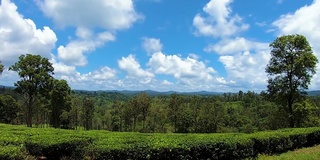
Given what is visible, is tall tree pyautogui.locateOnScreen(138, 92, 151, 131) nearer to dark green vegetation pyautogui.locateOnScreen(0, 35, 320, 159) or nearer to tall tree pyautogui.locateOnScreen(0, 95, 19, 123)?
dark green vegetation pyautogui.locateOnScreen(0, 35, 320, 159)

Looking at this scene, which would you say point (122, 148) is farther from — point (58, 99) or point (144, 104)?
point (144, 104)

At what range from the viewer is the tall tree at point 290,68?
29575 mm

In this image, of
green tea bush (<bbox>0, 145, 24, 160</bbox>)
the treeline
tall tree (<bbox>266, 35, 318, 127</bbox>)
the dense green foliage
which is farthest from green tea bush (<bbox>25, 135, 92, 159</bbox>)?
the treeline

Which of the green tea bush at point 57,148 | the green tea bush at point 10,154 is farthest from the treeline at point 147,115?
the green tea bush at point 10,154

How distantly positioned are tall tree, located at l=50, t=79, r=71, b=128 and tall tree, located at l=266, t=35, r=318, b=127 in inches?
1642

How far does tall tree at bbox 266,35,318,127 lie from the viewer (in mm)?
29575

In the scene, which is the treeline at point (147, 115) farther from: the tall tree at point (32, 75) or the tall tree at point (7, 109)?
the tall tree at point (32, 75)

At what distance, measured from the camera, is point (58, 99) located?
192 ft

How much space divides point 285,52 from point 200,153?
2102 cm

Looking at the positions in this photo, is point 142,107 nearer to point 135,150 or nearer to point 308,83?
point 308,83

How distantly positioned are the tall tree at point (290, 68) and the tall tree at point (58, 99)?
4170 cm

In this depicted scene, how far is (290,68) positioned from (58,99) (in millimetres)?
45852

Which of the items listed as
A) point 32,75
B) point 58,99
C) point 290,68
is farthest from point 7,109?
point 290,68

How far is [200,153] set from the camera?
14.5 metres
